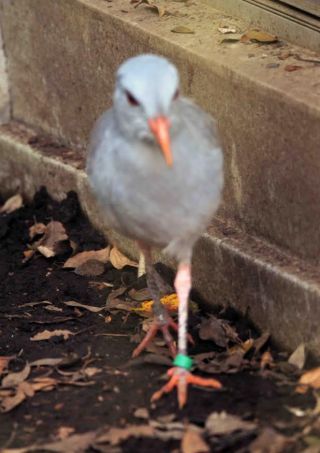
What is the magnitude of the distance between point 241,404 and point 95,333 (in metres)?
1.14

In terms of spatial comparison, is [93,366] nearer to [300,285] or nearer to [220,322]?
[220,322]

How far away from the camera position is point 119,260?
6.25 m

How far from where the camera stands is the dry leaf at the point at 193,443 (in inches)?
170

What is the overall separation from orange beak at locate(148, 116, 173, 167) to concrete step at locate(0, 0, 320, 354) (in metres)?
0.97

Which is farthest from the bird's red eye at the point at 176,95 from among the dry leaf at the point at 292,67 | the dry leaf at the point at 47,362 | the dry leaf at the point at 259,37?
the dry leaf at the point at 47,362

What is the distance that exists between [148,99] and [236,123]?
1.23 m

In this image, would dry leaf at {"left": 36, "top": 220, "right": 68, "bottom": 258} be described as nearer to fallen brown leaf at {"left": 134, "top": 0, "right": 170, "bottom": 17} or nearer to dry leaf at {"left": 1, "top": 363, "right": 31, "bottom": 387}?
dry leaf at {"left": 1, "top": 363, "right": 31, "bottom": 387}

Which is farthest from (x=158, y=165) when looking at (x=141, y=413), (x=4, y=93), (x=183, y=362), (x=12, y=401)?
(x=4, y=93)

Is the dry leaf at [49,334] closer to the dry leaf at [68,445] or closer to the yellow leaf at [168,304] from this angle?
the yellow leaf at [168,304]

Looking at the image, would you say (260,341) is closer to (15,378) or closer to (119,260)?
(15,378)

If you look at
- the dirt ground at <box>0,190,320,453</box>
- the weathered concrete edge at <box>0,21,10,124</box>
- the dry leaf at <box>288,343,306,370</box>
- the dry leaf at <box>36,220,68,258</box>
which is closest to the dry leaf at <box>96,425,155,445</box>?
the dirt ground at <box>0,190,320,453</box>

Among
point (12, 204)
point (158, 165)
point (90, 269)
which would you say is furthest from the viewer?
point (12, 204)

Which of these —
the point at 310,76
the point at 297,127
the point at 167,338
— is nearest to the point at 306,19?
the point at 310,76

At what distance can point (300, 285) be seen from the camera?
16.5ft
